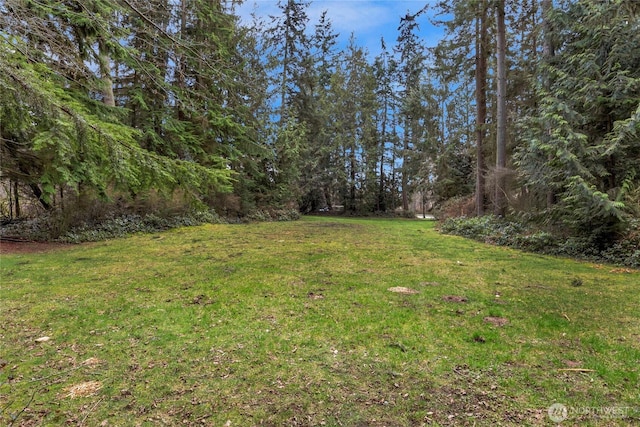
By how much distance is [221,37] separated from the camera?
44.5 ft

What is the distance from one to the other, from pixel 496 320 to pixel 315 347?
75.1 inches

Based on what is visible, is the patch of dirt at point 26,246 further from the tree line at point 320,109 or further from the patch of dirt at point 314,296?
the patch of dirt at point 314,296

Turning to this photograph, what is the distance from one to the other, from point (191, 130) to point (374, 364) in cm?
1286

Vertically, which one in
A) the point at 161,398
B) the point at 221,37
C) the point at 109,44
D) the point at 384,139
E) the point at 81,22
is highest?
the point at 221,37

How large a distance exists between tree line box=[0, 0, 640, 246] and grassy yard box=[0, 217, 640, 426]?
1.42 meters

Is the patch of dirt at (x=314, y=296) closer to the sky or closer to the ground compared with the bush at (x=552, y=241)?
closer to the ground

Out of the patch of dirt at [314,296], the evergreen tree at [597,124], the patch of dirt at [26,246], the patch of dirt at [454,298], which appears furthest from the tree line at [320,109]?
Answer: the patch of dirt at [454,298]

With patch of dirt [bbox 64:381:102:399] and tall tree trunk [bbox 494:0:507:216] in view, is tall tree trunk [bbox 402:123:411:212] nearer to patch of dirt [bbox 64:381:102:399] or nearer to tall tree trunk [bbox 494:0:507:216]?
tall tree trunk [bbox 494:0:507:216]

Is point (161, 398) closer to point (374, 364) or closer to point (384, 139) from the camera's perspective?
point (374, 364)

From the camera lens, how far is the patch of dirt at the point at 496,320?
313 centimetres

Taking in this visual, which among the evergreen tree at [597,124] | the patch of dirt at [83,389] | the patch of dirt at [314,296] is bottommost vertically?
the patch of dirt at [83,389]

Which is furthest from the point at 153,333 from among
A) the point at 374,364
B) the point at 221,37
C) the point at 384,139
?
the point at 384,139

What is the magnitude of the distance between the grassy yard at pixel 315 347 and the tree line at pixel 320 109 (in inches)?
56.0

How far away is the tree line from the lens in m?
3.71
